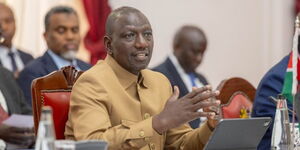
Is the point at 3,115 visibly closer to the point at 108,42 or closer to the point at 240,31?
the point at 108,42

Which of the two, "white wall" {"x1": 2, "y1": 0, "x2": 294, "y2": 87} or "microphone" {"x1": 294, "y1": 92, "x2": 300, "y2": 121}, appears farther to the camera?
"white wall" {"x1": 2, "y1": 0, "x2": 294, "y2": 87}

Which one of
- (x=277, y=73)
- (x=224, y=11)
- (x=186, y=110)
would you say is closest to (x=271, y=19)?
(x=224, y=11)

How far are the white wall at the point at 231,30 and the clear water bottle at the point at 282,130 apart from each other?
417 cm

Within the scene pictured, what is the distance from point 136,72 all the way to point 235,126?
0.58 metres

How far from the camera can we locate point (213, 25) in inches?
298

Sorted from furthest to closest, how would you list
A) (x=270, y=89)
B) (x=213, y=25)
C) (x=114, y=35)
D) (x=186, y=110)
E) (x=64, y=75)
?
(x=213, y=25), (x=270, y=89), (x=64, y=75), (x=114, y=35), (x=186, y=110)

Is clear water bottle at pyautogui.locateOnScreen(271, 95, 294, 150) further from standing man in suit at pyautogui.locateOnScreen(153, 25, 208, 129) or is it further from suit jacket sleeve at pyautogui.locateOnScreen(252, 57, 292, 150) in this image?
standing man in suit at pyautogui.locateOnScreen(153, 25, 208, 129)

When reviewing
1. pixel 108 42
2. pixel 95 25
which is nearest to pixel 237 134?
pixel 108 42

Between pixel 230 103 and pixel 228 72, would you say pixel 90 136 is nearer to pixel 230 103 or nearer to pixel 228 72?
pixel 230 103

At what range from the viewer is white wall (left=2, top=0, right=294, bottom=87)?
7.29 metres

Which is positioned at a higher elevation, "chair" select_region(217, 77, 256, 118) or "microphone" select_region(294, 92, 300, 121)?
"microphone" select_region(294, 92, 300, 121)

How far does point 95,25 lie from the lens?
7.00 m

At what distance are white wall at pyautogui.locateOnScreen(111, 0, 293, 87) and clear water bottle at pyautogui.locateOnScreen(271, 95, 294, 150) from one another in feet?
14.1

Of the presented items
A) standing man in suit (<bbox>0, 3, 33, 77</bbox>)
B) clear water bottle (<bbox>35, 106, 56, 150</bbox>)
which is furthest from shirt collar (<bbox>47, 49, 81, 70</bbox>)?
clear water bottle (<bbox>35, 106, 56, 150</bbox>)
